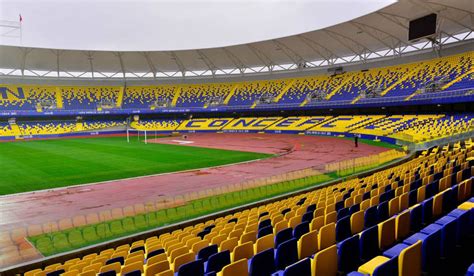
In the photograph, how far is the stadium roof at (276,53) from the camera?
4094 centimetres

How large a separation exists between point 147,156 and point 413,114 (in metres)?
37.2

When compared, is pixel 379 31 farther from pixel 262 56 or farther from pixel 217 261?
pixel 217 261

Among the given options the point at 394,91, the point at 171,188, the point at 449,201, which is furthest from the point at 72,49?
the point at 449,201

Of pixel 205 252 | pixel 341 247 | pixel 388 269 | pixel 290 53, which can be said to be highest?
pixel 290 53

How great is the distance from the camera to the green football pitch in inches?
909

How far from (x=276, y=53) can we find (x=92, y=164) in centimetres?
4248

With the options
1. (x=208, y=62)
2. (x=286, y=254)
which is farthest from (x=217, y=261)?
(x=208, y=62)

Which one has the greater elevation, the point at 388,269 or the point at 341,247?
the point at 388,269

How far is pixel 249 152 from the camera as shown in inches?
1447

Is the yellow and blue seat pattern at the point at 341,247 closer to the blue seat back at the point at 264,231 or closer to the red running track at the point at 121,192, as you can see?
the blue seat back at the point at 264,231

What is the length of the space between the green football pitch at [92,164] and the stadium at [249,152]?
0.25 meters

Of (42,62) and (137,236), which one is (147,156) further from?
(42,62)

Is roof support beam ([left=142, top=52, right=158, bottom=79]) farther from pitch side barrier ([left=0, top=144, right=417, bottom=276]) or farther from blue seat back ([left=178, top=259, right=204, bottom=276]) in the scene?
blue seat back ([left=178, top=259, right=204, bottom=276])

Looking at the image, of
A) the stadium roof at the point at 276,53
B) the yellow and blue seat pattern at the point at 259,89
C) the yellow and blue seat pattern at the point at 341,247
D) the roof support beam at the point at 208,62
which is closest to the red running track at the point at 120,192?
the yellow and blue seat pattern at the point at 341,247
